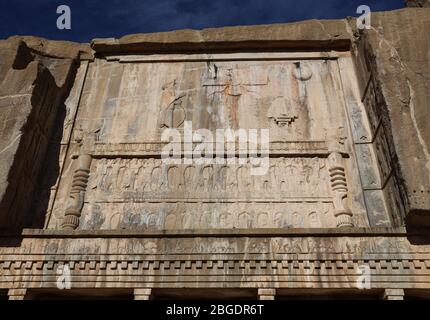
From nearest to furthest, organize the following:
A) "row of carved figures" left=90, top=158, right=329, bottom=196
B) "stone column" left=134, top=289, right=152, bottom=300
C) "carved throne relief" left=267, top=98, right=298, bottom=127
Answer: "stone column" left=134, top=289, right=152, bottom=300, "row of carved figures" left=90, top=158, right=329, bottom=196, "carved throne relief" left=267, top=98, right=298, bottom=127

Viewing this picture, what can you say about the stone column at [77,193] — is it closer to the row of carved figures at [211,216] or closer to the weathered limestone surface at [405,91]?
the row of carved figures at [211,216]

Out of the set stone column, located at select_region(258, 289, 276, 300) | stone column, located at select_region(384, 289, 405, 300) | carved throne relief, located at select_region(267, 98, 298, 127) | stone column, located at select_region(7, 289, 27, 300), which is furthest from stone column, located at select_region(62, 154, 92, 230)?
stone column, located at select_region(384, 289, 405, 300)

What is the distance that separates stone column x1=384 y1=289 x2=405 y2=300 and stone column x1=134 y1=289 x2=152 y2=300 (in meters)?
2.84

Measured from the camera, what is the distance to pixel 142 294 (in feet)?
19.4

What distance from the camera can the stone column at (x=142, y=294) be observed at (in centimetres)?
589

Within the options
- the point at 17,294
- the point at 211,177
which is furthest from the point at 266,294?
the point at 17,294

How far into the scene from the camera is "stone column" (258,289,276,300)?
229 inches

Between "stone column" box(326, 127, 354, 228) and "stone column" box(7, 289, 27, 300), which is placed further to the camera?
"stone column" box(326, 127, 354, 228)

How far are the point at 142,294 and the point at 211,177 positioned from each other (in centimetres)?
214

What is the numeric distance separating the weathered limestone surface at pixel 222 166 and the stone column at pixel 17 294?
0.03 m

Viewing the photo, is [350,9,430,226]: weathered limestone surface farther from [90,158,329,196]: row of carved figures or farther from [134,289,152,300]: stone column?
[134,289,152,300]: stone column

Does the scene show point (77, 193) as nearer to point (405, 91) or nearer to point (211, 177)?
point (211, 177)

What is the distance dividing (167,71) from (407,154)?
15.1 feet

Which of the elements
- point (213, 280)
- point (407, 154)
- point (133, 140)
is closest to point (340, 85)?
point (407, 154)
